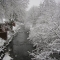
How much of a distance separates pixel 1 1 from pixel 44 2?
16876mm

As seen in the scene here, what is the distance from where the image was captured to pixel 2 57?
1067 cm

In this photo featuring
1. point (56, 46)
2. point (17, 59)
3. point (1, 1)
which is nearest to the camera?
point (56, 46)

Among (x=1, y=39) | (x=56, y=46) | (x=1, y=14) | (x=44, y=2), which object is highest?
(x=44, y=2)

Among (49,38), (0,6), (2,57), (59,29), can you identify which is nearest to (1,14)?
(0,6)

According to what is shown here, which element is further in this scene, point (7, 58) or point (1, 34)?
point (1, 34)

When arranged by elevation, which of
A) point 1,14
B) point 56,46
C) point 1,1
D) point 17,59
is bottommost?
point 56,46

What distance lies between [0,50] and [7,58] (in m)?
1.68

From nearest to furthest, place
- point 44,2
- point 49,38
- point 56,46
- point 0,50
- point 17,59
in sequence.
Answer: point 56,46 → point 49,38 → point 17,59 → point 0,50 → point 44,2

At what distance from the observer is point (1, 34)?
16.0 meters

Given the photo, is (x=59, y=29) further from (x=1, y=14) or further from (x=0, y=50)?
(x=1, y=14)

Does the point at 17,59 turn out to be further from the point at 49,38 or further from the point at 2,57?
the point at 49,38

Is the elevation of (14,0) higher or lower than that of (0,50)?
higher

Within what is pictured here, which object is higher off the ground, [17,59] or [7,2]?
[7,2]

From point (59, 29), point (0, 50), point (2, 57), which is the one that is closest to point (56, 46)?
point (59, 29)
